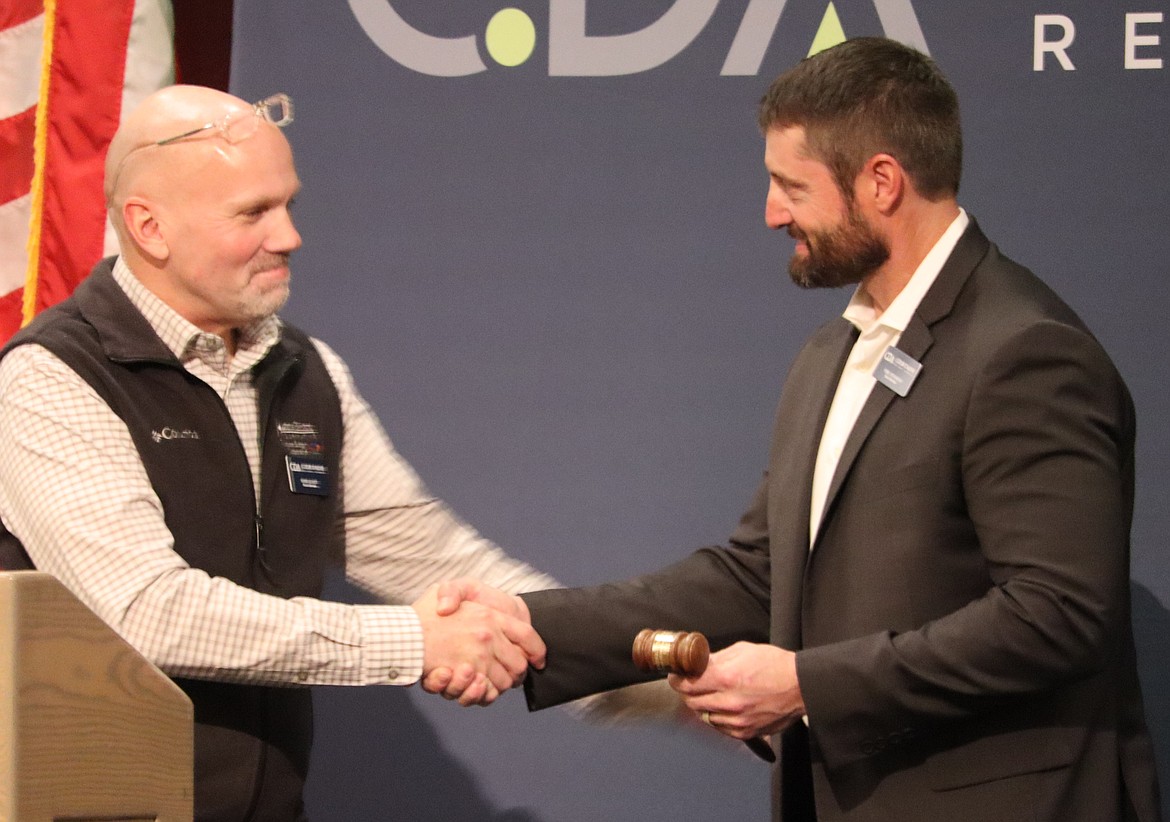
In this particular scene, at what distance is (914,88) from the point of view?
229cm

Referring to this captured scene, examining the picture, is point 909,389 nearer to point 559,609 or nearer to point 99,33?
point 559,609

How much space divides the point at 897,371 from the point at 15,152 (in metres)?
2.30

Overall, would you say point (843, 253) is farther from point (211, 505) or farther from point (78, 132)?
point (78, 132)

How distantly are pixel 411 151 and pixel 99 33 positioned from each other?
2.74 ft

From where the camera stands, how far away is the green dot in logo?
319 centimetres

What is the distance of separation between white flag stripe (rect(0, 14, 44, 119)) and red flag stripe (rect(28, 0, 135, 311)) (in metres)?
0.09

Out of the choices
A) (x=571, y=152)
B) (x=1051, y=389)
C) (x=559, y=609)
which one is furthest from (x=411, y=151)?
(x=1051, y=389)

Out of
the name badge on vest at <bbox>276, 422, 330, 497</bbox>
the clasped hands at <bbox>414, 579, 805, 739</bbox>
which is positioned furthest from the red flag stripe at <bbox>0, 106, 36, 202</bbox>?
the clasped hands at <bbox>414, 579, 805, 739</bbox>

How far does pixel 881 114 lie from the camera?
2283 millimetres

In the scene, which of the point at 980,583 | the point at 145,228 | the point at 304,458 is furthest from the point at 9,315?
the point at 980,583

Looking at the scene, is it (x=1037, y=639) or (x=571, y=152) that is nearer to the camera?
(x=1037, y=639)

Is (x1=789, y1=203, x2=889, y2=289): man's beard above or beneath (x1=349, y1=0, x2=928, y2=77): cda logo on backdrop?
beneath

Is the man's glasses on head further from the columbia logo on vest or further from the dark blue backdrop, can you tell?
the dark blue backdrop

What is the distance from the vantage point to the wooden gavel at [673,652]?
2115 millimetres
